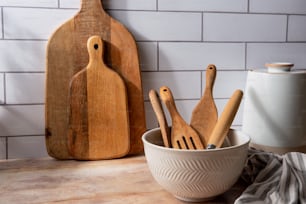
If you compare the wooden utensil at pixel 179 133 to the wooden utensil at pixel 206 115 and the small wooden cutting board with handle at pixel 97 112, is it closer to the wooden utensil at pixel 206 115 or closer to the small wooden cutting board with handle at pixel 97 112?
the wooden utensil at pixel 206 115

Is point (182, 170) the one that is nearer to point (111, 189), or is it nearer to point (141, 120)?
point (111, 189)

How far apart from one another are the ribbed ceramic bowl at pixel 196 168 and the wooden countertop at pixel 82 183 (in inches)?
2.0

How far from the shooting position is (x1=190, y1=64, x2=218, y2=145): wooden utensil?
0.74 meters

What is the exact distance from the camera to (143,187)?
0.68 meters

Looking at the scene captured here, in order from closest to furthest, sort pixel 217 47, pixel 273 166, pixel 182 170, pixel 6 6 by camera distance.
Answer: pixel 182 170 < pixel 273 166 < pixel 6 6 < pixel 217 47

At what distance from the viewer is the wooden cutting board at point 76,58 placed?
0.82 meters

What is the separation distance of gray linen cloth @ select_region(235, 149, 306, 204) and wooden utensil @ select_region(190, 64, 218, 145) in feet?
0.35

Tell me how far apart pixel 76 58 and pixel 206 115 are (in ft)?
1.15

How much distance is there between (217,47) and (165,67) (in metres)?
0.16

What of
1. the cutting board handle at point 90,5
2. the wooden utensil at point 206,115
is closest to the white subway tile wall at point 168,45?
the cutting board handle at point 90,5

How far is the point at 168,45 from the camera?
2.95 feet

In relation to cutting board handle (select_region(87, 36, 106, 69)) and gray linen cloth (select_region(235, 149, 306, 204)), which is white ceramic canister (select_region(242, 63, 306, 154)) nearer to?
gray linen cloth (select_region(235, 149, 306, 204))

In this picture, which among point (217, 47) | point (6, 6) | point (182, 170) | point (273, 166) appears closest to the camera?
point (182, 170)

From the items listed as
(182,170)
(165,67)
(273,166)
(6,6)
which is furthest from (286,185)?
(6,6)
